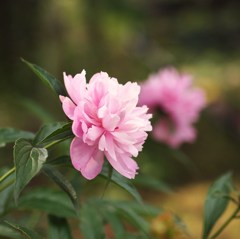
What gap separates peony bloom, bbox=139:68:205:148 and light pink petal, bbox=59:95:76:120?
778 mm

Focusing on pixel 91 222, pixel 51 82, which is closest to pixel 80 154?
pixel 51 82

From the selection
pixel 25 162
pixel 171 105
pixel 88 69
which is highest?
pixel 88 69

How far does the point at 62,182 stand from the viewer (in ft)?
2.41

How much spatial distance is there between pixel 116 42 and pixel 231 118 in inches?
46.3

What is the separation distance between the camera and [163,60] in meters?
7.74

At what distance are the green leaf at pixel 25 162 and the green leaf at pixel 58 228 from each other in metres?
0.23

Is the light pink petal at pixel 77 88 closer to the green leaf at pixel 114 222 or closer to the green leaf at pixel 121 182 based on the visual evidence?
the green leaf at pixel 121 182

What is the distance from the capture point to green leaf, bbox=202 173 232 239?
986 millimetres

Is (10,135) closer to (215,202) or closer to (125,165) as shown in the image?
(125,165)

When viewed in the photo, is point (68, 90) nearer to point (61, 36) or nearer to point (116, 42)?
point (61, 36)

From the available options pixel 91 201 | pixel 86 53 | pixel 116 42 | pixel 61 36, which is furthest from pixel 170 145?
pixel 116 42

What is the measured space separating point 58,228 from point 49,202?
68 millimetres

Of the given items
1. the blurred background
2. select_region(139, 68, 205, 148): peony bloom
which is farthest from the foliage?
the blurred background

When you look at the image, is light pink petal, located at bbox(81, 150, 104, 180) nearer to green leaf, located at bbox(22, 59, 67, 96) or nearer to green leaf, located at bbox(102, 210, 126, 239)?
green leaf, located at bbox(22, 59, 67, 96)
